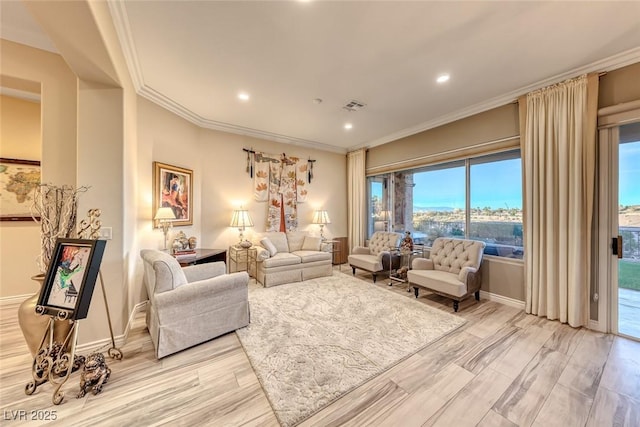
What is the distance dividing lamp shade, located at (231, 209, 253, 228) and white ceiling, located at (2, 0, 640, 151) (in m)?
1.90

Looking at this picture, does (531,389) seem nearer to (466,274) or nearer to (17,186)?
(466,274)

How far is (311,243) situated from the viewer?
202 inches

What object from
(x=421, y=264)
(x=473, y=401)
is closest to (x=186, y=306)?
(x=473, y=401)

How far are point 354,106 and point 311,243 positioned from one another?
2898mm

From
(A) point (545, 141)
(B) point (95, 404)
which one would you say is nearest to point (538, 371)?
(A) point (545, 141)

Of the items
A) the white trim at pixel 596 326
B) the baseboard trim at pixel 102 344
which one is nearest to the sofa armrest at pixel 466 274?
the white trim at pixel 596 326

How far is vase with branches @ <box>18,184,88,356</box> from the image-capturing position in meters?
1.97

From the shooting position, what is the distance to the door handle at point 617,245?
8.41 ft

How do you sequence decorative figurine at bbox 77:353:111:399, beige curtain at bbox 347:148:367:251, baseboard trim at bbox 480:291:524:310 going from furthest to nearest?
beige curtain at bbox 347:148:367:251, baseboard trim at bbox 480:291:524:310, decorative figurine at bbox 77:353:111:399

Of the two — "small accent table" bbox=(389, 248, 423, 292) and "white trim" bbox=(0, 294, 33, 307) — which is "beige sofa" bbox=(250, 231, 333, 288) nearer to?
"small accent table" bbox=(389, 248, 423, 292)

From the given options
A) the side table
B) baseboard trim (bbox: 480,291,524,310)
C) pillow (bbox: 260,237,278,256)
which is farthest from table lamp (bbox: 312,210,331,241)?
baseboard trim (bbox: 480,291,524,310)

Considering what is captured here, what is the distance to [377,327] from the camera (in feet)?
8.99

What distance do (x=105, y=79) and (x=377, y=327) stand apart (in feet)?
12.6

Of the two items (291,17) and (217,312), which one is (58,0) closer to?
(291,17)
